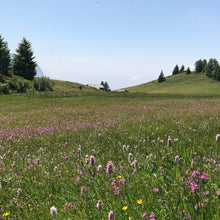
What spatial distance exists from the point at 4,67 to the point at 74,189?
185 feet

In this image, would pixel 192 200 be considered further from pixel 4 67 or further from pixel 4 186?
pixel 4 67

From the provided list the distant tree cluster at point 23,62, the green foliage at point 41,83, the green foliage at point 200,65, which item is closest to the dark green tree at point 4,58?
the distant tree cluster at point 23,62

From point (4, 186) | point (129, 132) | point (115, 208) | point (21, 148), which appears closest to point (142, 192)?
point (115, 208)

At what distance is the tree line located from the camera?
101 m

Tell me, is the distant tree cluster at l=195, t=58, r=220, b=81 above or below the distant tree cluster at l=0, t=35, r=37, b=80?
above

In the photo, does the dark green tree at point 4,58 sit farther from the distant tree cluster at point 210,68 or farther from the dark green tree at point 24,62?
the distant tree cluster at point 210,68

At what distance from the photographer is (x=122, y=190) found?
7.66 ft

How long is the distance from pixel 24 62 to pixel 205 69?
101542 millimetres

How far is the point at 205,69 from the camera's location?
11412 centimetres

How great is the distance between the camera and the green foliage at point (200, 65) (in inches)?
4845

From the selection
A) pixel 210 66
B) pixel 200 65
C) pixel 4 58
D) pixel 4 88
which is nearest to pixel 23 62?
pixel 4 58

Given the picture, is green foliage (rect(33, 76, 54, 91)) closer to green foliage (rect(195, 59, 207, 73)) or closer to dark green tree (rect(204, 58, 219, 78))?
dark green tree (rect(204, 58, 219, 78))

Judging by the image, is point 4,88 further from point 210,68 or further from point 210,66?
point 210,68

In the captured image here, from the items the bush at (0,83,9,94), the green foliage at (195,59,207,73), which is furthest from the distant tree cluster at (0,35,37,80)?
the green foliage at (195,59,207,73)
